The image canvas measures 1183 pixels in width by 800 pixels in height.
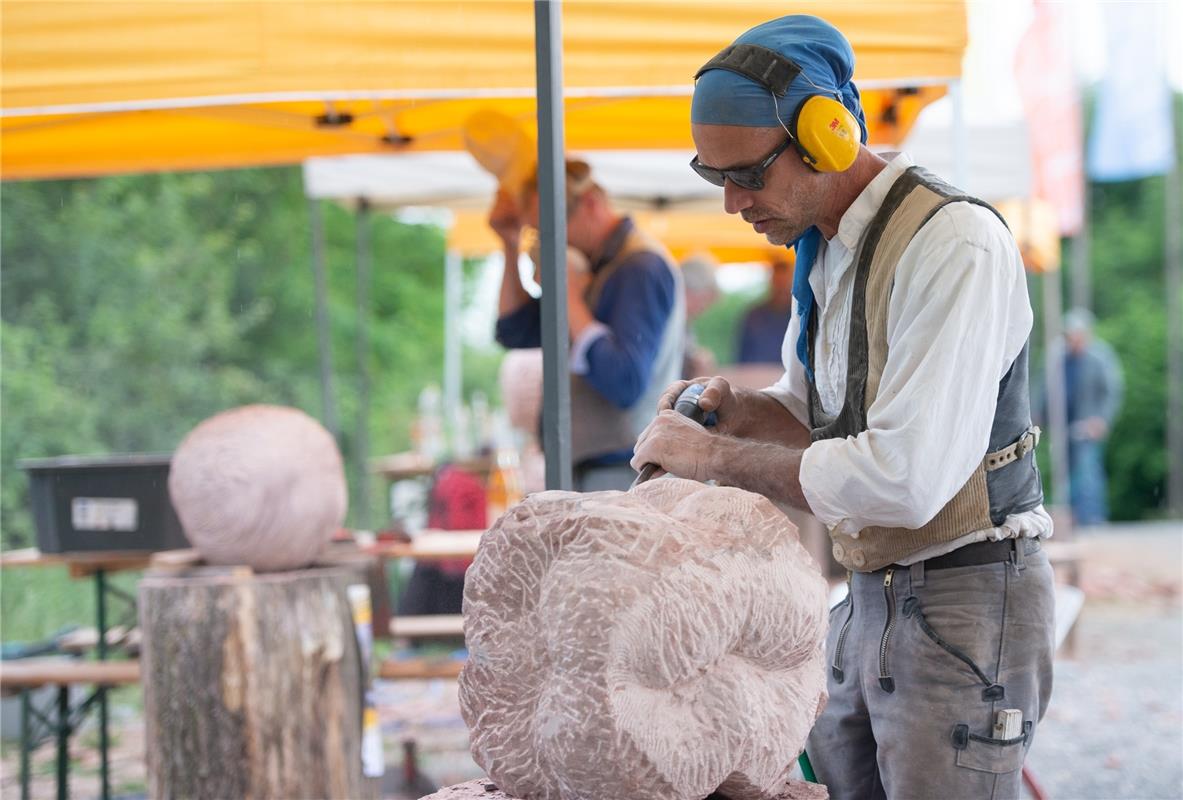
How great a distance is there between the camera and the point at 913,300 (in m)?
1.70

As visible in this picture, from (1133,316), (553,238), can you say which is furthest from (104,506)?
(1133,316)

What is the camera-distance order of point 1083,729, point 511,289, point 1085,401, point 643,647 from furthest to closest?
point 1085,401, point 1083,729, point 511,289, point 643,647

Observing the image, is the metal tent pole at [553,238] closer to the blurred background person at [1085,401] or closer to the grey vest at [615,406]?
the grey vest at [615,406]

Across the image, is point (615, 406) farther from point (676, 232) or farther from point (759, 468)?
point (676, 232)

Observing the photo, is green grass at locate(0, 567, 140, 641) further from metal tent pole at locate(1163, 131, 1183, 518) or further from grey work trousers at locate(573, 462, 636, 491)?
metal tent pole at locate(1163, 131, 1183, 518)

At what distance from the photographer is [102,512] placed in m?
4.08

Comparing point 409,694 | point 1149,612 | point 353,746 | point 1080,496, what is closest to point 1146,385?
point 1080,496

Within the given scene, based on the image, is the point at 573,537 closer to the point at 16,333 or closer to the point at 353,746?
the point at 353,746

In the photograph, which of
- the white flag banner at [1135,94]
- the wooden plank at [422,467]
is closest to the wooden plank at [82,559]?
the wooden plank at [422,467]

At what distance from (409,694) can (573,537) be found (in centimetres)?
505

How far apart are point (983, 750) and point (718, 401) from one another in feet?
2.30

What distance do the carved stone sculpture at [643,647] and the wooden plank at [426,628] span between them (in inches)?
115

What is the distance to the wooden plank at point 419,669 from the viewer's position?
14.4 ft

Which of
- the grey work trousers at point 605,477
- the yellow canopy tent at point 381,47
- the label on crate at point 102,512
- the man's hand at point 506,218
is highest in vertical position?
the yellow canopy tent at point 381,47
